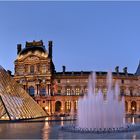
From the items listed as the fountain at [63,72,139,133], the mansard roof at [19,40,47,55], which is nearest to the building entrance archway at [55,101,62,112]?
the mansard roof at [19,40,47,55]

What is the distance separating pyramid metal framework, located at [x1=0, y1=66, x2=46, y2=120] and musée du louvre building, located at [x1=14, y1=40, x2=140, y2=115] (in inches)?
959

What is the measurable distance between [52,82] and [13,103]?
3234 centimetres

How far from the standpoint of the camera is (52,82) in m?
69.4

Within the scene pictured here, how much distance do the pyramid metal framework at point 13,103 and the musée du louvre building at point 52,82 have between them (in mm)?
24355

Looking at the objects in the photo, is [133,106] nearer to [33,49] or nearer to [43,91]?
[43,91]

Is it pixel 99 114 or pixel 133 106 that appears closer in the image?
pixel 99 114

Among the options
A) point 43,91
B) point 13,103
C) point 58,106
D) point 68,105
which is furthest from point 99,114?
point 58,106

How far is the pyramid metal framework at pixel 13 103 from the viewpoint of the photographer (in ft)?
115

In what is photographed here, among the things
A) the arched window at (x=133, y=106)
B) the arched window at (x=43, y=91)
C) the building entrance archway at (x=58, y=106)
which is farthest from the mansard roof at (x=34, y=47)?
the arched window at (x=133, y=106)

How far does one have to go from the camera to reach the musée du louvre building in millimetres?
67500

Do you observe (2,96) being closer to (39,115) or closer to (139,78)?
(39,115)

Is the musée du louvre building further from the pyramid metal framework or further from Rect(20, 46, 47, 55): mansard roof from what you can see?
the pyramid metal framework

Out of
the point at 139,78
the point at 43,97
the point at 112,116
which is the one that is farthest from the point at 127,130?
the point at 139,78

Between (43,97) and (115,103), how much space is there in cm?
4444
